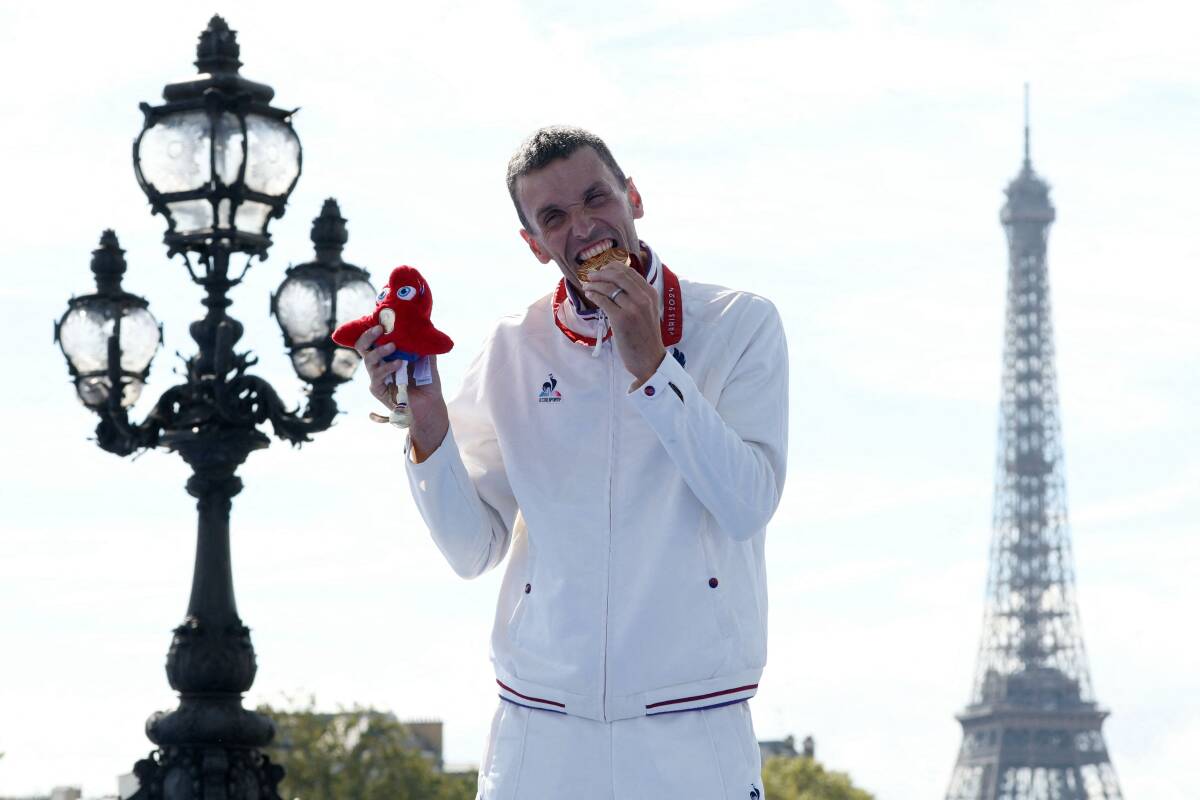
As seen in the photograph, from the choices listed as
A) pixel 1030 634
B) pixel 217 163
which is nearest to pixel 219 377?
pixel 217 163

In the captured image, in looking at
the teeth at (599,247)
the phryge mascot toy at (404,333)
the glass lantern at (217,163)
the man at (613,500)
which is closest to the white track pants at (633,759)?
the man at (613,500)

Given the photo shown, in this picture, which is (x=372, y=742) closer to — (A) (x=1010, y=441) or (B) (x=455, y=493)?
(B) (x=455, y=493)

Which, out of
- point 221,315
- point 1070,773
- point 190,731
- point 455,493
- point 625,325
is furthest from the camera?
point 1070,773

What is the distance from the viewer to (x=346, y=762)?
53781 millimetres

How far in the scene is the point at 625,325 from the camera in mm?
5086

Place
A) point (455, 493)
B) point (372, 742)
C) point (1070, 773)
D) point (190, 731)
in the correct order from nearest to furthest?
point (455, 493), point (190, 731), point (372, 742), point (1070, 773)

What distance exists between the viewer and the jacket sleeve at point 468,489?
543cm

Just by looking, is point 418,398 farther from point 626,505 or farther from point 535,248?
point 626,505

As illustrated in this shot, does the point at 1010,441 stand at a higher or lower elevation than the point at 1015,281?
lower

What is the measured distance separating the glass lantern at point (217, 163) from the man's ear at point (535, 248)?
6826mm

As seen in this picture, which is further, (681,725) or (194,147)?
(194,147)

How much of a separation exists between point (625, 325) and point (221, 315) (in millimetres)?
7549

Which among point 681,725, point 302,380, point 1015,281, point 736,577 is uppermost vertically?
point 1015,281

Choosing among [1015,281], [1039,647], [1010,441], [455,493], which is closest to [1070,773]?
[1039,647]
